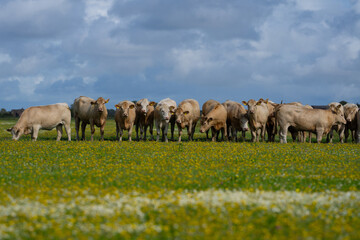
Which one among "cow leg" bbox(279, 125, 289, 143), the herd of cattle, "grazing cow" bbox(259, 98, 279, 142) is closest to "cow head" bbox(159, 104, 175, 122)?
the herd of cattle

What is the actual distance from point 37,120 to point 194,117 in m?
11.7

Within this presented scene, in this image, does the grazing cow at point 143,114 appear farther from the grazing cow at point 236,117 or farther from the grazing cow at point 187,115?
the grazing cow at point 236,117

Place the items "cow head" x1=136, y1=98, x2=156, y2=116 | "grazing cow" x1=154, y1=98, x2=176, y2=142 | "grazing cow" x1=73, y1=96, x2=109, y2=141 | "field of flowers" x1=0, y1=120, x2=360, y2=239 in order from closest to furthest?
1. "field of flowers" x1=0, y1=120, x2=360, y2=239
2. "grazing cow" x1=154, y1=98, x2=176, y2=142
3. "grazing cow" x1=73, y1=96, x2=109, y2=141
4. "cow head" x1=136, y1=98, x2=156, y2=116

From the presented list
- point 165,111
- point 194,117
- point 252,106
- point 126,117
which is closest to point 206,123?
point 194,117

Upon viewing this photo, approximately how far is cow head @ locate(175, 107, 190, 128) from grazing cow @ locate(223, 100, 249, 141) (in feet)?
12.9

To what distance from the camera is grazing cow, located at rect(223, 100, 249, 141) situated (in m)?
31.8

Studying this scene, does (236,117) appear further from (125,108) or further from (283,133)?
(125,108)

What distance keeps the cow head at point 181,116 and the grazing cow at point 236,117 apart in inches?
154

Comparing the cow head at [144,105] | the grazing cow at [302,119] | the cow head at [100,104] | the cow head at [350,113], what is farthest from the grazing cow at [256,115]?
the cow head at [100,104]

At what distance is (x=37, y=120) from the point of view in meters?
29.7

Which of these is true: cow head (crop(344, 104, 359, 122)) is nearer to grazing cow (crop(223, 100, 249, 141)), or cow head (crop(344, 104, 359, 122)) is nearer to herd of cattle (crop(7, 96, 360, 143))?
herd of cattle (crop(7, 96, 360, 143))

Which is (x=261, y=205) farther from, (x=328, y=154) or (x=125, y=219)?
(x=328, y=154)

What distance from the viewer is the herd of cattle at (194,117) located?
2970 centimetres

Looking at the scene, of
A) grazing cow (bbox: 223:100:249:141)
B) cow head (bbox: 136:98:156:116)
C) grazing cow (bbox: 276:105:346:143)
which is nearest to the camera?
grazing cow (bbox: 276:105:346:143)
